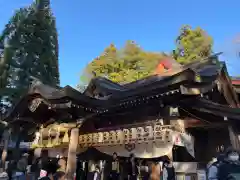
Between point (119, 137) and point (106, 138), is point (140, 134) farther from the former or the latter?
point (106, 138)

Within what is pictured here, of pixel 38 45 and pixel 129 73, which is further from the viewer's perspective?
pixel 129 73

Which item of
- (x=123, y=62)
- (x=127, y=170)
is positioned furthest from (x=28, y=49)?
(x=127, y=170)

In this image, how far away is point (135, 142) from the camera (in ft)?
22.7

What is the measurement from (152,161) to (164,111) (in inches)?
66.4

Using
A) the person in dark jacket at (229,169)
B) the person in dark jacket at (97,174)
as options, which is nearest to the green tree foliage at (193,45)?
the person in dark jacket at (97,174)

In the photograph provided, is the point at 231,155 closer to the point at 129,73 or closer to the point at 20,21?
the point at 20,21

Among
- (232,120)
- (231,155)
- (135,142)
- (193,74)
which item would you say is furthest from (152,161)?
(231,155)

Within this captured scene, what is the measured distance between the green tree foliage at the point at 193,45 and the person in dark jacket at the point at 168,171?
19985 millimetres

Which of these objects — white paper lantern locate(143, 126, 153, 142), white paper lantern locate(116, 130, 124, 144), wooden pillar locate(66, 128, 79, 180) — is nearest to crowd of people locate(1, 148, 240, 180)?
wooden pillar locate(66, 128, 79, 180)

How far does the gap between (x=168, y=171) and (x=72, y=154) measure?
294cm

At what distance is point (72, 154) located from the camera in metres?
7.49

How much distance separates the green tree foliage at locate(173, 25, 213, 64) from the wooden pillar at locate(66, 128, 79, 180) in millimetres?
20210

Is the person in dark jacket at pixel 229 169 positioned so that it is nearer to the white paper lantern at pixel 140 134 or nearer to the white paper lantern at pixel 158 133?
the white paper lantern at pixel 158 133

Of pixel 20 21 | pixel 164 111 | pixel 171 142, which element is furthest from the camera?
pixel 20 21
